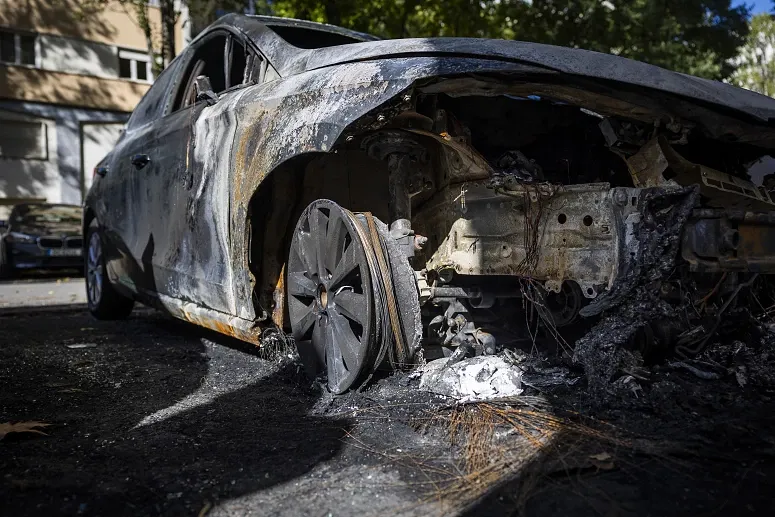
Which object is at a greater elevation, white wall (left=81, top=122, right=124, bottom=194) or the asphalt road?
white wall (left=81, top=122, right=124, bottom=194)

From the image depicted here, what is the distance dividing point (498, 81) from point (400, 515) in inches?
68.4

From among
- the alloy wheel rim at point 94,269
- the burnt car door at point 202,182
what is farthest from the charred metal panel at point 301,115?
the alloy wheel rim at point 94,269

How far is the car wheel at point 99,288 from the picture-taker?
579cm

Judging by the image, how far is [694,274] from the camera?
114 inches

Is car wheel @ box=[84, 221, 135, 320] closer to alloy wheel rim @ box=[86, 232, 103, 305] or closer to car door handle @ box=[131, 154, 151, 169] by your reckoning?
alloy wheel rim @ box=[86, 232, 103, 305]

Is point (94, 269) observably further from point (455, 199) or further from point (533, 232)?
point (533, 232)

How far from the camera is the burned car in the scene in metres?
2.69

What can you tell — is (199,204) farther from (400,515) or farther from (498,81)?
(400,515)

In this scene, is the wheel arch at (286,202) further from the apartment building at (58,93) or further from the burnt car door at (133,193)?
the apartment building at (58,93)

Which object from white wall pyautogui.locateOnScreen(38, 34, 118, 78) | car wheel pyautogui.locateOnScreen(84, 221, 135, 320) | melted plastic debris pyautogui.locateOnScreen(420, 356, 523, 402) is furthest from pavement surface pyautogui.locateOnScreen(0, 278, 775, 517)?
white wall pyautogui.locateOnScreen(38, 34, 118, 78)

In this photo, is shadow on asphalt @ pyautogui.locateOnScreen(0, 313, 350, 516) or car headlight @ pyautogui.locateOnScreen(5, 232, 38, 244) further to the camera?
car headlight @ pyautogui.locateOnScreen(5, 232, 38, 244)

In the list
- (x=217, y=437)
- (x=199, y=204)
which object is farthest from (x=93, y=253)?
(x=217, y=437)

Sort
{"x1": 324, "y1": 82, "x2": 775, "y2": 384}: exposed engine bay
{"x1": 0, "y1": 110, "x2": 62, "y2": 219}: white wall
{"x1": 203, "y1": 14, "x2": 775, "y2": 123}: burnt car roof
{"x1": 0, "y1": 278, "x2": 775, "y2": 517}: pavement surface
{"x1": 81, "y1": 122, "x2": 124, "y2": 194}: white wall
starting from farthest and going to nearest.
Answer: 1. {"x1": 81, "y1": 122, "x2": 124, "y2": 194}: white wall
2. {"x1": 0, "y1": 110, "x2": 62, "y2": 219}: white wall
3. {"x1": 324, "y1": 82, "x2": 775, "y2": 384}: exposed engine bay
4. {"x1": 203, "y1": 14, "x2": 775, "y2": 123}: burnt car roof
5. {"x1": 0, "y1": 278, "x2": 775, "y2": 517}: pavement surface

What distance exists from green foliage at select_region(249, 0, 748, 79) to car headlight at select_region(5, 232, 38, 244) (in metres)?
6.15
